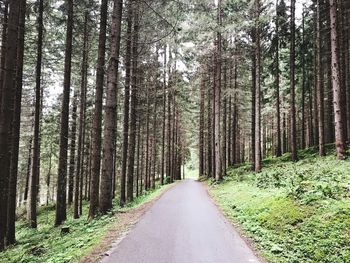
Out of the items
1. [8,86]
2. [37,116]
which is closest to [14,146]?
[37,116]

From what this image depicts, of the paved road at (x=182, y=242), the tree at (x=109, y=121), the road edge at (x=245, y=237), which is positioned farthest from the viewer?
the tree at (x=109, y=121)

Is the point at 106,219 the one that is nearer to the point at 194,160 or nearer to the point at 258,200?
the point at 258,200

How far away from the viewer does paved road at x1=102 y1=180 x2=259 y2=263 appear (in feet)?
20.4

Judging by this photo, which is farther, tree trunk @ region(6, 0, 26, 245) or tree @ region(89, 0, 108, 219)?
tree trunk @ region(6, 0, 26, 245)

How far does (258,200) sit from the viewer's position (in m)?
11.3

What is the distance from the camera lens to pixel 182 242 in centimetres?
734

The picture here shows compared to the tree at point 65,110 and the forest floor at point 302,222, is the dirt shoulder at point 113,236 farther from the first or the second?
the tree at point 65,110

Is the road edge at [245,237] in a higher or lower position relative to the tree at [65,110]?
lower

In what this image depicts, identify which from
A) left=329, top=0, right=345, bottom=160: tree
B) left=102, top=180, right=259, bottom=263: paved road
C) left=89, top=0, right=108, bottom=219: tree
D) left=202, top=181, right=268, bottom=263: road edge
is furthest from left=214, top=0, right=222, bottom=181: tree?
left=102, top=180, right=259, bottom=263: paved road

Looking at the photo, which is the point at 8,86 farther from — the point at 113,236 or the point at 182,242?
the point at 182,242

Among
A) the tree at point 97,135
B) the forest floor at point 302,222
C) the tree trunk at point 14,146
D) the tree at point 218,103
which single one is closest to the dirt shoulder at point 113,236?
the tree at point 97,135

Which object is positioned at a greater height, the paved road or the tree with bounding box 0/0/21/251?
the tree with bounding box 0/0/21/251

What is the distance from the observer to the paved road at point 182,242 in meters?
6.23

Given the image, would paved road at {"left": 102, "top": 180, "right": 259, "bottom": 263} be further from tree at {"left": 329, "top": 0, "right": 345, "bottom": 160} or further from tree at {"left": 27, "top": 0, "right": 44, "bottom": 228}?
tree at {"left": 329, "top": 0, "right": 345, "bottom": 160}
